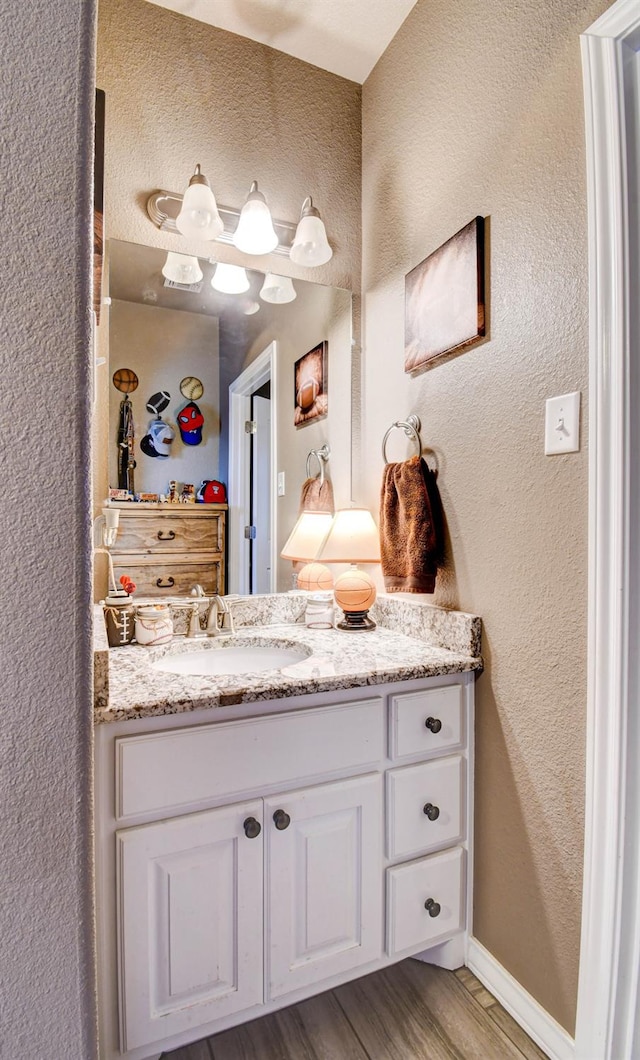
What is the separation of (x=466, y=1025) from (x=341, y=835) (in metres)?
0.51

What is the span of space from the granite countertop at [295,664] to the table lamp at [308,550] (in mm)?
139

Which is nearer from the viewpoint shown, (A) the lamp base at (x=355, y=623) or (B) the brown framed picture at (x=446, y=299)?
(B) the brown framed picture at (x=446, y=299)

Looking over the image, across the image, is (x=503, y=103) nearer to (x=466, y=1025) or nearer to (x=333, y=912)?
(x=333, y=912)

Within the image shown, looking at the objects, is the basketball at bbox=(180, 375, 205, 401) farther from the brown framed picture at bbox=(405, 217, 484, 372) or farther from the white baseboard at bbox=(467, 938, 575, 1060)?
the white baseboard at bbox=(467, 938, 575, 1060)

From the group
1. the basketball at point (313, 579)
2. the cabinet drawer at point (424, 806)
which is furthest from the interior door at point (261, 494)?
→ the cabinet drawer at point (424, 806)

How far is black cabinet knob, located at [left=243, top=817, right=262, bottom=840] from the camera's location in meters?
1.04

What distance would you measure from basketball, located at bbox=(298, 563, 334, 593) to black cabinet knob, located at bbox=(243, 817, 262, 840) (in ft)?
2.48

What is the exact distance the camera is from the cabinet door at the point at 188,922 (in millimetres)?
962

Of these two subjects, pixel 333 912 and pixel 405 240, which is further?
pixel 405 240

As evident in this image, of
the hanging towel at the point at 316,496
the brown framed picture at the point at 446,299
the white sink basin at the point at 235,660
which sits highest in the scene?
the brown framed picture at the point at 446,299

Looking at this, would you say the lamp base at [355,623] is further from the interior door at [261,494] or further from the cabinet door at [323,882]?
the cabinet door at [323,882]

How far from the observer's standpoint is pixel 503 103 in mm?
1194

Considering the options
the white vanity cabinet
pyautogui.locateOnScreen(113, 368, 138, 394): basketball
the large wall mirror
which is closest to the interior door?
the large wall mirror

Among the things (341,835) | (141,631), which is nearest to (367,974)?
(341,835)
